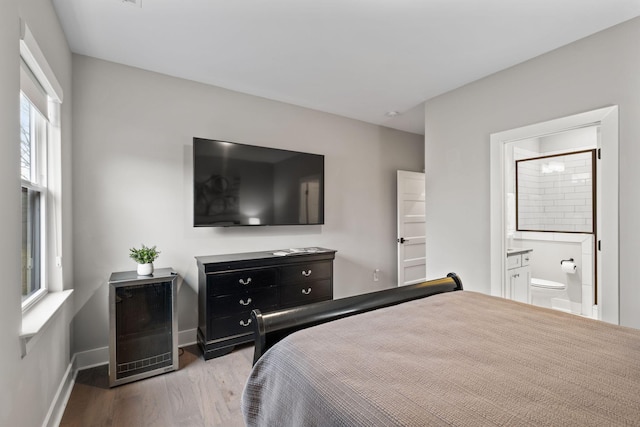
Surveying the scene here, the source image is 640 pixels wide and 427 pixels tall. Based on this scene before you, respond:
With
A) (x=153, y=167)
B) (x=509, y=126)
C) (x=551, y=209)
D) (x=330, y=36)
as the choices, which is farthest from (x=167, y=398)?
(x=551, y=209)

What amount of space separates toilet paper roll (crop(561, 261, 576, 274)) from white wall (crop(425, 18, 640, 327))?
1.55 m

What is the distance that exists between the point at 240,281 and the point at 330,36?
2.18m

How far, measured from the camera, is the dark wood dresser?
Answer: 8.66 feet

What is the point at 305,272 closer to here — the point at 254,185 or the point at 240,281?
the point at 240,281

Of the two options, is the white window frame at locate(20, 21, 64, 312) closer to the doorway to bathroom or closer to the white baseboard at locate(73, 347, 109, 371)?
the white baseboard at locate(73, 347, 109, 371)

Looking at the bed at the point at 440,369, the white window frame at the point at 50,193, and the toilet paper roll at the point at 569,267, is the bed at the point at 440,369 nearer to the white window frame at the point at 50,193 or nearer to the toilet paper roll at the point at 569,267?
the white window frame at the point at 50,193

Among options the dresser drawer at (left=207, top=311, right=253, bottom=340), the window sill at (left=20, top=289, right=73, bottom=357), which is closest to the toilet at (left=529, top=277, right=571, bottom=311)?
the dresser drawer at (left=207, top=311, right=253, bottom=340)

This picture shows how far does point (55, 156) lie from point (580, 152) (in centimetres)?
537

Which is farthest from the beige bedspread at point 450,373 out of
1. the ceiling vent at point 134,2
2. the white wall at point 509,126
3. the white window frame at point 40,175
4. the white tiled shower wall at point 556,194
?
the white tiled shower wall at point 556,194

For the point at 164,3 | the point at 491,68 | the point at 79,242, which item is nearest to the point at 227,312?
the point at 79,242

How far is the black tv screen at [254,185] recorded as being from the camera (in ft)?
9.43

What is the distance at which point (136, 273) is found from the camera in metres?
2.54

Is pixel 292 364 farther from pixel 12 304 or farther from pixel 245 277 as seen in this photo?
pixel 245 277

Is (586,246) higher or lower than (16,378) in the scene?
higher
